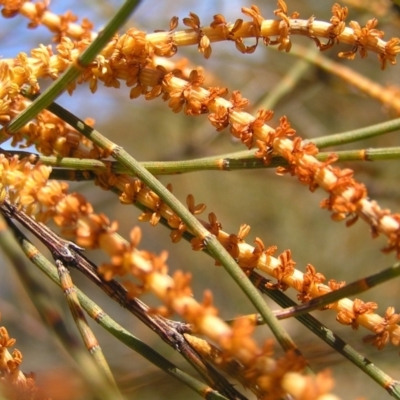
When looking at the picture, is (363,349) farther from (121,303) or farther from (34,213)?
(34,213)

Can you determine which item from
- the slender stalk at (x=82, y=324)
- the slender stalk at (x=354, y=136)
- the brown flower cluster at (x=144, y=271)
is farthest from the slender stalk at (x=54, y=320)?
the slender stalk at (x=354, y=136)

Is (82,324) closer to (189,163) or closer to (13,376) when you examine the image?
(13,376)

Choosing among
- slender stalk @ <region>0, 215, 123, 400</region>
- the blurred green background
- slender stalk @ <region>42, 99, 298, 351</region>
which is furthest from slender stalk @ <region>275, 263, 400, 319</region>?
the blurred green background

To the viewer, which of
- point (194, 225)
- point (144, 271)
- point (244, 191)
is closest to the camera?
point (144, 271)

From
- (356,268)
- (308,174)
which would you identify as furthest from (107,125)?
(308,174)

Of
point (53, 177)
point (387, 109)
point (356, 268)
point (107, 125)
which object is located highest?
point (107, 125)

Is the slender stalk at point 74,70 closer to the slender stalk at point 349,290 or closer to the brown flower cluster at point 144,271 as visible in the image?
the brown flower cluster at point 144,271

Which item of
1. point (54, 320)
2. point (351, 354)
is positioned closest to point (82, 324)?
point (54, 320)
